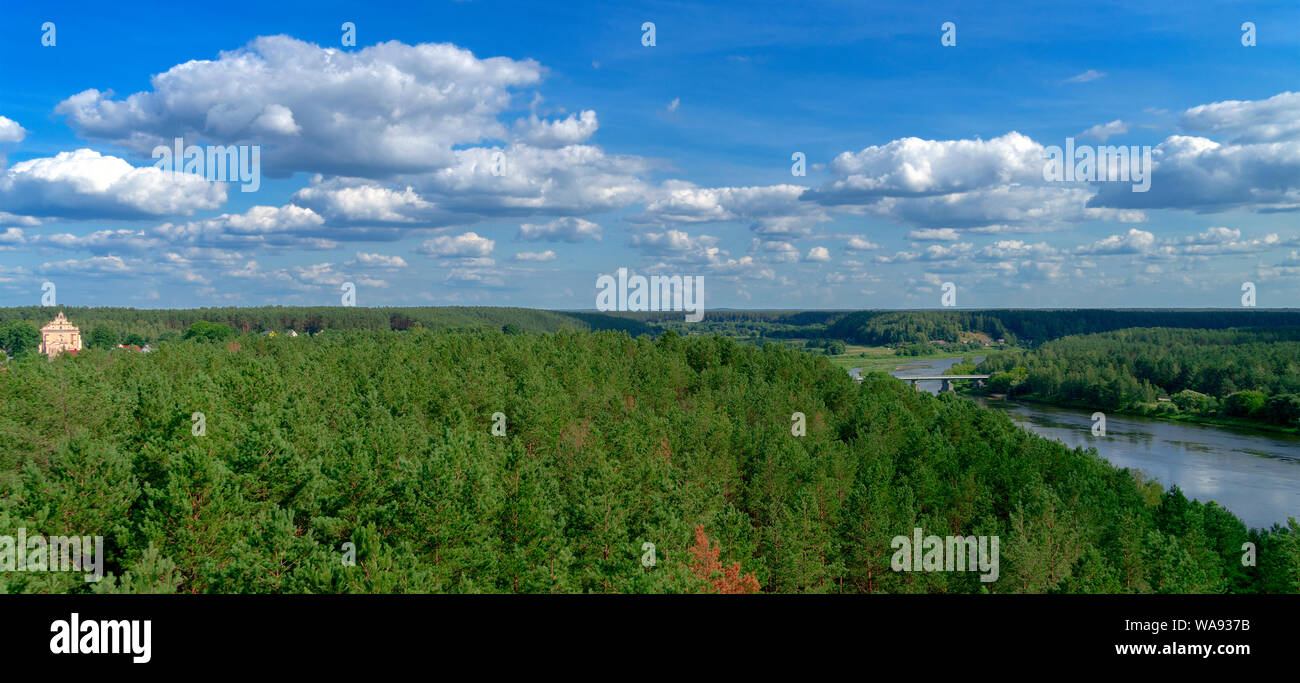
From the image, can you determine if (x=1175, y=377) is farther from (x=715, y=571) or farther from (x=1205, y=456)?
(x=715, y=571)

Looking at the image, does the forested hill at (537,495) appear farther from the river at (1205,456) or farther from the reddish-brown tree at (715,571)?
the river at (1205,456)

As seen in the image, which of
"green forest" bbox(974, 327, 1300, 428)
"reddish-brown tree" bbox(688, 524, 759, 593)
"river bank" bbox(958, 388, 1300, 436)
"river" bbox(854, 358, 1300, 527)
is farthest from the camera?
"green forest" bbox(974, 327, 1300, 428)

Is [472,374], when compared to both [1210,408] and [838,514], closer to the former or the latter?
[838,514]

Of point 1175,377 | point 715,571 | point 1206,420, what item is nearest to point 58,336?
point 715,571

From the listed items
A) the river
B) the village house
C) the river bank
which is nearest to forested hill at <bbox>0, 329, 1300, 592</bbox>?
the river

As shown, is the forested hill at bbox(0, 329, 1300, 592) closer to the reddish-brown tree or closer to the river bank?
the reddish-brown tree

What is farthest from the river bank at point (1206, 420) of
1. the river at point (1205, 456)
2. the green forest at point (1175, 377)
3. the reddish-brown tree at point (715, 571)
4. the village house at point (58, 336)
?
the village house at point (58, 336)
